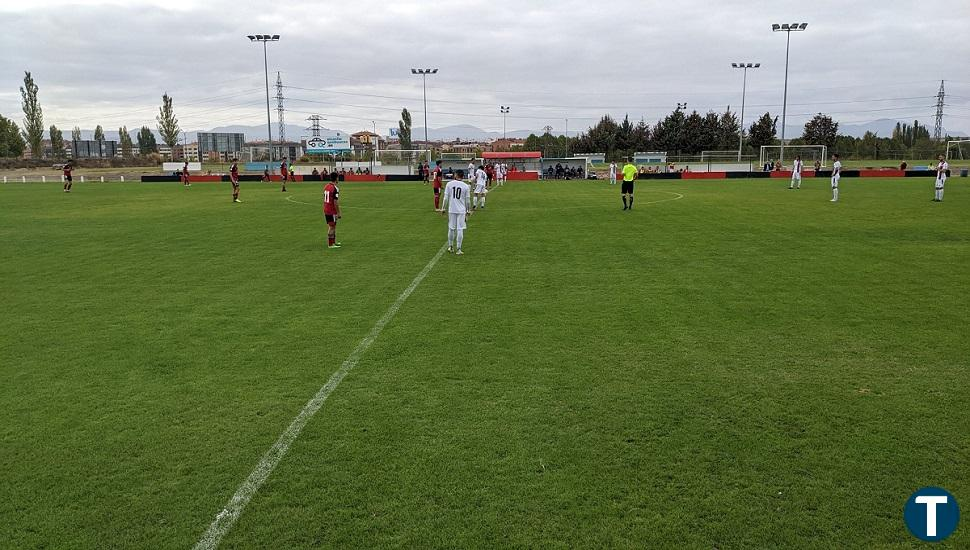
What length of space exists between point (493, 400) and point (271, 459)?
205cm

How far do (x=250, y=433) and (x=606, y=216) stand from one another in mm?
18667

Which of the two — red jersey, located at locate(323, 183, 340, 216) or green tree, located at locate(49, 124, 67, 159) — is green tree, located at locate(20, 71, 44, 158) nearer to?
green tree, located at locate(49, 124, 67, 159)

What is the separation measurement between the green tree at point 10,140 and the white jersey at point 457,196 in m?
95.6

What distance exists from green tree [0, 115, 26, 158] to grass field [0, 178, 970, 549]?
306 feet

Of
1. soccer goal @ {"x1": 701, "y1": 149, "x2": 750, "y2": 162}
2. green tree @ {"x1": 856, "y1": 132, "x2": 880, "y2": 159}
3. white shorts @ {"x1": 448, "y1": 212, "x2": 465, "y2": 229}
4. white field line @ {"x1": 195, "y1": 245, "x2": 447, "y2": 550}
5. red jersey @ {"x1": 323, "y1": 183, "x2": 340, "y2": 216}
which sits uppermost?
green tree @ {"x1": 856, "y1": 132, "x2": 880, "y2": 159}

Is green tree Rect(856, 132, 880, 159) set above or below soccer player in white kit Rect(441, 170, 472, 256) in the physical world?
above

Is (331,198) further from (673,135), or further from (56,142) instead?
(56,142)

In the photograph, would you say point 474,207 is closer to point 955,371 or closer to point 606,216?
point 606,216

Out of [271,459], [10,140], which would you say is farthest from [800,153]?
[10,140]

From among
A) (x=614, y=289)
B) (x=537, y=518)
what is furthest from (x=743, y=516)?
(x=614, y=289)

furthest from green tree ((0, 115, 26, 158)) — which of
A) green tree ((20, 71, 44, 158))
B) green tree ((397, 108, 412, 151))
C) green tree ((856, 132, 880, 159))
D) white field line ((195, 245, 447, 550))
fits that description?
green tree ((856, 132, 880, 159))

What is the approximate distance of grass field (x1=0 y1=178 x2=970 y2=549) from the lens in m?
4.16

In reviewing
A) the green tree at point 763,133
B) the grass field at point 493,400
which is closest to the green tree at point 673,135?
the green tree at point 763,133

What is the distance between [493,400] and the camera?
5.98 metres
